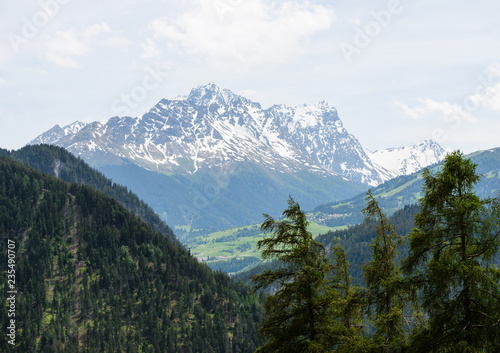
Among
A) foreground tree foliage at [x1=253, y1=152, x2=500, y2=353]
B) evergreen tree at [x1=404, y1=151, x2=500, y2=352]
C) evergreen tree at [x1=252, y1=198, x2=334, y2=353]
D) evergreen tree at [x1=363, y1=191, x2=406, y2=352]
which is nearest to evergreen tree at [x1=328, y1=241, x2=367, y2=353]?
foreground tree foliage at [x1=253, y1=152, x2=500, y2=353]

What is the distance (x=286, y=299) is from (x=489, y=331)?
1118cm

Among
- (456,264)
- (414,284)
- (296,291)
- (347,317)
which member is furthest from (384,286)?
(456,264)

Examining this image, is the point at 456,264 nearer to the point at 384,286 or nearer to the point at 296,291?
the point at 384,286

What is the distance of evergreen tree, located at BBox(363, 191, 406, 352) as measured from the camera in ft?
85.3

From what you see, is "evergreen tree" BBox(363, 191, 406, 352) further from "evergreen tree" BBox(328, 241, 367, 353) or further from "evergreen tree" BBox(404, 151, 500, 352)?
"evergreen tree" BBox(404, 151, 500, 352)

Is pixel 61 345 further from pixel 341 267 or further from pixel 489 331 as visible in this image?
pixel 489 331

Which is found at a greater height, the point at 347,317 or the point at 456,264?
the point at 456,264

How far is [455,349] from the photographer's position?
21.7 m

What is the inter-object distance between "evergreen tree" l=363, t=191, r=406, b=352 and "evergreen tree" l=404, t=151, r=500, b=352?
2.06 metres

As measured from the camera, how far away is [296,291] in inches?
1091

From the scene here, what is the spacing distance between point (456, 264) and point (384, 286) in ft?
18.3

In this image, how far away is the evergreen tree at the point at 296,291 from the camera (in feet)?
90.5

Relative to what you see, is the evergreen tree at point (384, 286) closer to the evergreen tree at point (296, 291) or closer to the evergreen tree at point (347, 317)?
the evergreen tree at point (347, 317)

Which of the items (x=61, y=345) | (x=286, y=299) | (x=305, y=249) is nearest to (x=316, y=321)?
(x=286, y=299)
